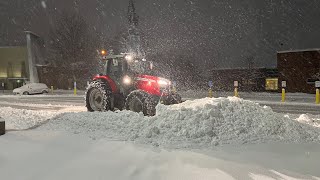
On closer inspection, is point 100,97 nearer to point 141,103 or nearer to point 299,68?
point 141,103

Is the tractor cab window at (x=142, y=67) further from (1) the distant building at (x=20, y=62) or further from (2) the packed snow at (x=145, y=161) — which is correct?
(1) the distant building at (x=20, y=62)

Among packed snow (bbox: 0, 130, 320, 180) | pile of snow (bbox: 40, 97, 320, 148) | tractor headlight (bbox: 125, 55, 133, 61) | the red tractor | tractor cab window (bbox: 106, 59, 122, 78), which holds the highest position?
tractor headlight (bbox: 125, 55, 133, 61)

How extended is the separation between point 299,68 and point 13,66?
38.2 m

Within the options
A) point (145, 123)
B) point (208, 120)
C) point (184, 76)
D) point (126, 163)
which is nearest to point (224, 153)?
point (208, 120)

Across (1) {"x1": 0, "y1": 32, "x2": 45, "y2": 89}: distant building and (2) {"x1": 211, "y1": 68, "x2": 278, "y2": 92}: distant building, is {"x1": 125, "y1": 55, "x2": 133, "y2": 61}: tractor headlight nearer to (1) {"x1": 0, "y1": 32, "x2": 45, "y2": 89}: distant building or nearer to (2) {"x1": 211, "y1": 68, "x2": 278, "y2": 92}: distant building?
(2) {"x1": 211, "y1": 68, "x2": 278, "y2": 92}: distant building

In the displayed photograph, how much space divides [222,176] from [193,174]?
435 millimetres

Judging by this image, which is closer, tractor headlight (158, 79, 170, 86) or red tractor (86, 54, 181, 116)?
red tractor (86, 54, 181, 116)

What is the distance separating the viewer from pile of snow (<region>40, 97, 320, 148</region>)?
6934 millimetres

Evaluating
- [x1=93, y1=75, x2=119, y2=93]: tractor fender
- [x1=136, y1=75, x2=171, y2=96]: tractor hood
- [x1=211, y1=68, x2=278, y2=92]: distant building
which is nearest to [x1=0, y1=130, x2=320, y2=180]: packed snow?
[x1=136, y1=75, x2=171, y2=96]: tractor hood

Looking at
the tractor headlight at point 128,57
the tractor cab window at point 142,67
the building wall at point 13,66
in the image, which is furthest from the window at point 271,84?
the building wall at point 13,66

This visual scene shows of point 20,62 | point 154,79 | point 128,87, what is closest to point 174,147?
point 154,79

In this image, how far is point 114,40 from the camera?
5238cm

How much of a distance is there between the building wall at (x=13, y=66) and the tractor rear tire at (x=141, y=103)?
39.4 m

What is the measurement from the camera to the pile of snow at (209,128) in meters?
6.93
